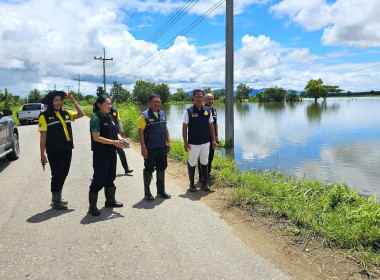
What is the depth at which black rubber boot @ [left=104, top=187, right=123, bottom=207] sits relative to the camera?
453cm

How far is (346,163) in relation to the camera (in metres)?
10.0

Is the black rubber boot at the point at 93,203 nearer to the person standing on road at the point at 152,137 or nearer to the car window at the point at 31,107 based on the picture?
the person standing on road at the point at 152,137

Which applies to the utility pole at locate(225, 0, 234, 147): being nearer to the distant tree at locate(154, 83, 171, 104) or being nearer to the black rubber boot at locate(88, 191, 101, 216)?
the black rubber boot at locate(88, 191, 101, 216)

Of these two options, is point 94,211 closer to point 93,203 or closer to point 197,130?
point 93,203

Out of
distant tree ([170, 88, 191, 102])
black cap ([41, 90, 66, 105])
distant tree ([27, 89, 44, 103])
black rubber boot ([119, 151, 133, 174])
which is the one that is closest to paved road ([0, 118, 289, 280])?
black rubber boot ([119, 151, 133, 174])

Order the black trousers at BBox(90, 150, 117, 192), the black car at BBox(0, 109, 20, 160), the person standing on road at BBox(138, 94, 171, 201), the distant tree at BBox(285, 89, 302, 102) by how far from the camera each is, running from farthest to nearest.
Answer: the distant tree at BBox(285, 89, 302, 102)
the black car at BBox(0, 109, 20, 160)
the person standing on road at BBox(138, 94, 171, 201)
the black trousers at BBox(90, 150, 117, 192)

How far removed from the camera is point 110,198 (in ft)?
15.0

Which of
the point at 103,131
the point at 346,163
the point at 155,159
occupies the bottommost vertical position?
the point at 346,163

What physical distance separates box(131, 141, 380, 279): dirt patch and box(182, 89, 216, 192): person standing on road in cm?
109

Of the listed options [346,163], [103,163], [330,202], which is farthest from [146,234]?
[346,163]

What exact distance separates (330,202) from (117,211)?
372 centimetres

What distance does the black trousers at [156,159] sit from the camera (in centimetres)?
491

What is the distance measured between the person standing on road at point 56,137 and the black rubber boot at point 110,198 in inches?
26.8

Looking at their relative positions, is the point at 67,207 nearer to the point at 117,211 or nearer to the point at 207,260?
the point at 117,211
